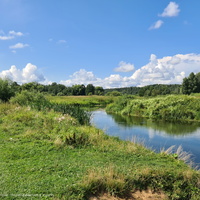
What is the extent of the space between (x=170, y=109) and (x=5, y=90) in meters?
19.3

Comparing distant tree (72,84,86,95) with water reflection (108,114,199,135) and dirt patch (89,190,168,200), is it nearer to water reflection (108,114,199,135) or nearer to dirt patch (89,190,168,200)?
water reflection (108,114,199,135)

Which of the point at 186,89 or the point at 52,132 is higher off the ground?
the point at 186,89

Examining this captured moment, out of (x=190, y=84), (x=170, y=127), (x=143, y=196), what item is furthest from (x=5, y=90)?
(x=190, y=84)

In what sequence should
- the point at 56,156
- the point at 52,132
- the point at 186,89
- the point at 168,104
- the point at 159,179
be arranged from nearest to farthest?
the point at 159,179, the point at 56,156, the point at 52,132, the point at 168,104, the point at 186,89

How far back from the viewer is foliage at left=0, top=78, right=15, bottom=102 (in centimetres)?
2027

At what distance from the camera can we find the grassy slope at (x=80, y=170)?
3.73 meters

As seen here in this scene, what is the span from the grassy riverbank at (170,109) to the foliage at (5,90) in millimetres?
15913

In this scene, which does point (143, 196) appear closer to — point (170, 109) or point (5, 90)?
point (170, 109)

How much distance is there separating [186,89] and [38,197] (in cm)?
5895

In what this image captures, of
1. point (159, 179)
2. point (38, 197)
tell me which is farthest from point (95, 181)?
point (159, 179)

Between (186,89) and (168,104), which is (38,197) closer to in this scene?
(168,104)

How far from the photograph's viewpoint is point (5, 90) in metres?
20.6

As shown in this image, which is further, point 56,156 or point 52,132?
point 52,132

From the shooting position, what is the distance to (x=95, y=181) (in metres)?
3.95
